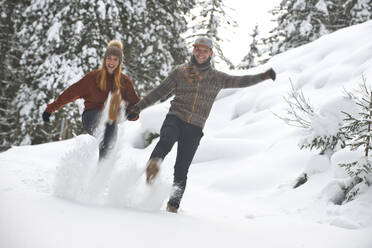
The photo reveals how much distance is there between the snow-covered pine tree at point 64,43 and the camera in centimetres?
1214

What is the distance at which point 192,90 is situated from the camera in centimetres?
365

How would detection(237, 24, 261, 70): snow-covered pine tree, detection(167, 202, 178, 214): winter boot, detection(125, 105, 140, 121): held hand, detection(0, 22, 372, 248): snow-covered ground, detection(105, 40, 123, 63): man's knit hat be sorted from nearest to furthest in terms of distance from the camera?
1. detection(0, 22, 372, 248): snow-covered ground
2. detection(167, 202, 178, 214): winter boot
3. detection(125, 105, 140, 121): held hand
4. detection(105, 40, 123, 63): man's knit hat
5. detection(237, 24, 261, 70): snow-covered pine tree

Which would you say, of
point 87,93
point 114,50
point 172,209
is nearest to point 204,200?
point 172,209

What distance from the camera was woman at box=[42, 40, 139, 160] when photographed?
371cm

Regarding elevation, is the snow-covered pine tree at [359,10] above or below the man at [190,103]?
above

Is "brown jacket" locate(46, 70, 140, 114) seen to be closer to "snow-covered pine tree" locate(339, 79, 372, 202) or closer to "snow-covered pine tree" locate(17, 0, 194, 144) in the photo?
"snow-covered pine tree" locate(339, 79, 372, 202)

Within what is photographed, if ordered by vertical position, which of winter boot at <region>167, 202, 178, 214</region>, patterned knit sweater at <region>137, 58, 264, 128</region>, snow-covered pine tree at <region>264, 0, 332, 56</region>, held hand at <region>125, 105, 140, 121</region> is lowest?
winter boot at <region>167, 202, 178, 214</region>

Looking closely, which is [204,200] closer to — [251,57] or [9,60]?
[9,60]

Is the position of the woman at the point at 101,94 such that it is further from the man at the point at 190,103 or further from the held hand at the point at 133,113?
the man at the point at 190,103

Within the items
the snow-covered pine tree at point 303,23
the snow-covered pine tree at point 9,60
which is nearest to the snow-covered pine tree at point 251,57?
the snow-covered pine tree at point 303,23

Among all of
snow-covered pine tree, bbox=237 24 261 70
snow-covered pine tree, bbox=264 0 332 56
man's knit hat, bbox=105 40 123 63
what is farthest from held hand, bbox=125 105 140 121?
snow-covered pine tree, bbox=237 24 261 70

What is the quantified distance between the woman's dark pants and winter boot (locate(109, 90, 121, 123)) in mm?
71

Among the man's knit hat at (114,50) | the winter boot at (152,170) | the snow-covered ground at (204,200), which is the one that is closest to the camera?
the snow-covered ground at (204,200)

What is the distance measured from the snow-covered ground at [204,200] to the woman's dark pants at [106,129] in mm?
242
